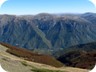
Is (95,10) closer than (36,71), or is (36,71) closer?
(95,10)

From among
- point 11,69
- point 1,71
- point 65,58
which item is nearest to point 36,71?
point 11,69

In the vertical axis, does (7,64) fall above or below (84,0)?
below

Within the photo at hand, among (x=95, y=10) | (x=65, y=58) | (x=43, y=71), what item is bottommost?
(x=65, y=58)

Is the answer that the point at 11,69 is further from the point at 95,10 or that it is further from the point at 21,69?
the point at 95,10

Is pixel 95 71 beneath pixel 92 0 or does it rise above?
beneath

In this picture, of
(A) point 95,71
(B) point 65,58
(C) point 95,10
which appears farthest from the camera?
(B) point 65,58

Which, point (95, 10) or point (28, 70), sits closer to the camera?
point (95, 10)

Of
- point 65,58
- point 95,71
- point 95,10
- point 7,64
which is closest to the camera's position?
point 95,71

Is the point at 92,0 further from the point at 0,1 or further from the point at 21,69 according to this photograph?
the point at 21,69

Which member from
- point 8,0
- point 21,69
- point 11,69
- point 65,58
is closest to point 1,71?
point 11,69

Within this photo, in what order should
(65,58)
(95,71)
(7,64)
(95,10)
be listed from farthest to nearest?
(65,58), (7,64), (95,10), (95,71)
